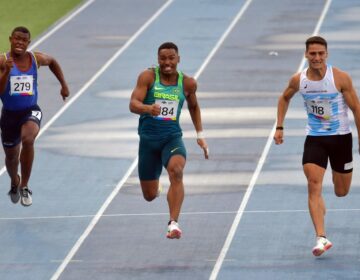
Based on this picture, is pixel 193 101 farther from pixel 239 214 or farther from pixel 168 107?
pixel 239 214

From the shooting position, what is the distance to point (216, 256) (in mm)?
15656

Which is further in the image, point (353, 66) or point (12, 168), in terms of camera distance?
Result: point (353, 66)

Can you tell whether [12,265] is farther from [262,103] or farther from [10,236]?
[262,103]

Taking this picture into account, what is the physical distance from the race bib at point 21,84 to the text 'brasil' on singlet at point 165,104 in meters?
1.79

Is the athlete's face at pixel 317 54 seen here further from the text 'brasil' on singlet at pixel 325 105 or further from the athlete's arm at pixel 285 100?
the athlete's arm at pixel 285 100

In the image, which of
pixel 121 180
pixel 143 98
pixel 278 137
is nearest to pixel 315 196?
pixel 278 137

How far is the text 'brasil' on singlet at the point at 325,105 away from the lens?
14.6 metres

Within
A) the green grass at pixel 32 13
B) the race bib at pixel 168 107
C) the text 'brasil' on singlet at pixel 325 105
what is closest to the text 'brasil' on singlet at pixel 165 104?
the race bib at pixel 168 107

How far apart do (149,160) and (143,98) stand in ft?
3.12

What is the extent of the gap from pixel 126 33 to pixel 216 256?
1394 cm

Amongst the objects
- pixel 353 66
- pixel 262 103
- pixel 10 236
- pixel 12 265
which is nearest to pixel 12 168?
pixel 10 236

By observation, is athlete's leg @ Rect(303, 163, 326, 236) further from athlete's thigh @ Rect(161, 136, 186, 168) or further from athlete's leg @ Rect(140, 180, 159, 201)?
athlete's leg @ Rect(140, 180, 159, 201)

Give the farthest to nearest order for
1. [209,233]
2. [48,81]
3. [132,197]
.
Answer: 1. [48,81]
2. [132,197]
3. [209,233]

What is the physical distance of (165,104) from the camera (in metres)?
15.1
